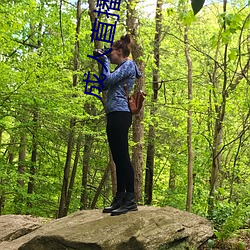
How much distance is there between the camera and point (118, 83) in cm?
393

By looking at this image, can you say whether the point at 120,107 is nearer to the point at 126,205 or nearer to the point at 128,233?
the point at 126,205

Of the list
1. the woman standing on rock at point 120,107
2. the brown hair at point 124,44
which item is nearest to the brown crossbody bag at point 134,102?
the woman standing on rock at point 120,107

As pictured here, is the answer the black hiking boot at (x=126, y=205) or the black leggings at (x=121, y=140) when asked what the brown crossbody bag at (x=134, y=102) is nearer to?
the black leggings at (x=121, y=140)

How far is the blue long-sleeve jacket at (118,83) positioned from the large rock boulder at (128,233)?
4.08 feet

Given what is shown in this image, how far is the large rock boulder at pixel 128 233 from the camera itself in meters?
3.56

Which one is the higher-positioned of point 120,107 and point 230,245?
point 120,107

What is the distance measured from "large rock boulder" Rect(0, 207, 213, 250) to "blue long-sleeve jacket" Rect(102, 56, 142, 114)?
124 centimetres

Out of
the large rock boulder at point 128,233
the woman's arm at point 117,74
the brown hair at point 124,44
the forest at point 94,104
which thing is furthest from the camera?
the forest at point 94,104

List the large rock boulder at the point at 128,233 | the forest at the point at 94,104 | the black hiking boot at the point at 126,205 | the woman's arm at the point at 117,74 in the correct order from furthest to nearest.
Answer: the forest at the point at 94,104
the black hiking boot at the point at 126,205
the woman's arm at the point at 117,74
the large rock boulder at the point at 128,233

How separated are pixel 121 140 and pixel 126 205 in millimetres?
824

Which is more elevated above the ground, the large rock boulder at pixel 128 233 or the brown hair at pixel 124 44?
the brown hair at pixel 124 44

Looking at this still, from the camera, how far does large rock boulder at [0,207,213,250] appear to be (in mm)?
3559

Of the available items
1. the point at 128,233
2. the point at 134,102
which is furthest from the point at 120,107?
the point at 128,233

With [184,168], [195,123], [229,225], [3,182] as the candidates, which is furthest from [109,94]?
[195,123]
